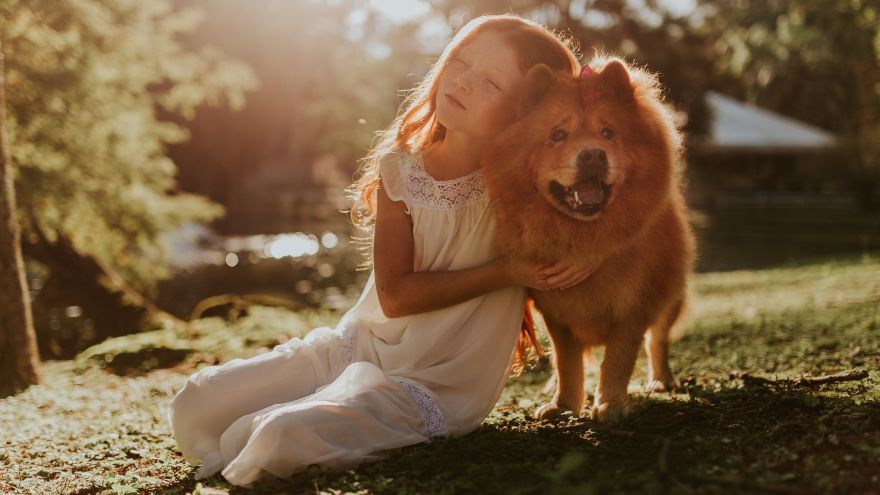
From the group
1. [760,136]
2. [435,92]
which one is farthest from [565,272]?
[760,136]

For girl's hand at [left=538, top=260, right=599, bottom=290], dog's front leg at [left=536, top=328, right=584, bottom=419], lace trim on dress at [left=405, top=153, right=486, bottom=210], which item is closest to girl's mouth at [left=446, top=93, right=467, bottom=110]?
lace trim on dress at [left=405, top=153, right=486, bottom=210]

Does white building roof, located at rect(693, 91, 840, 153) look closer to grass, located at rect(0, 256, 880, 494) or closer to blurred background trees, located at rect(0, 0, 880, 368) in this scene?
blurred background trees, located at rect(0, 0, 880, 368)

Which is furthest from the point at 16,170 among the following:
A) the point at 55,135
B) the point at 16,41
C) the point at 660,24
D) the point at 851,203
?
the point at 851,203

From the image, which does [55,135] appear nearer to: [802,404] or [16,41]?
[16,41]

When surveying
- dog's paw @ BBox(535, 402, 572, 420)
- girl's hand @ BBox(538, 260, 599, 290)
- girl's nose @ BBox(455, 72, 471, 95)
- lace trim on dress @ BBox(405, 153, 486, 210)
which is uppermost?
girl's nose @ BBox(455, 72, 471, 95)

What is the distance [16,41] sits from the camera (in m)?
6.96

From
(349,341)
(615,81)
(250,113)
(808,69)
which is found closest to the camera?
(615,81)

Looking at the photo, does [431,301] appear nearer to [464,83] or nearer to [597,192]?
[597,192]

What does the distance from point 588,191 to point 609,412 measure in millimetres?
987

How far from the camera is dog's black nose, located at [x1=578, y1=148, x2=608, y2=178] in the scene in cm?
303

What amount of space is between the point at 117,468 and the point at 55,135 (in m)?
5.12

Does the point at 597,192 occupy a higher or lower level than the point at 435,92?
lower

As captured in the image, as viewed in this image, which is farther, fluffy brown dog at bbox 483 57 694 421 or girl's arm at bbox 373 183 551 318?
girl's arm at bbox 373 183 551 318

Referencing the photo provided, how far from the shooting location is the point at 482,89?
3373 mm
